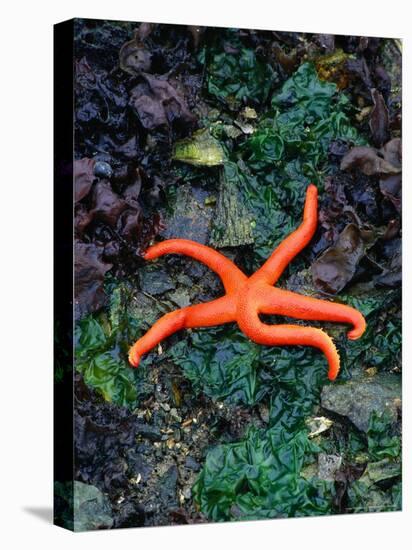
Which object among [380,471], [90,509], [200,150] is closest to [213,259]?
[200,150]

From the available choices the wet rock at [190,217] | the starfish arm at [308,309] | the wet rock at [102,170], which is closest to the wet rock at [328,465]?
the starfish arm at [308,309]

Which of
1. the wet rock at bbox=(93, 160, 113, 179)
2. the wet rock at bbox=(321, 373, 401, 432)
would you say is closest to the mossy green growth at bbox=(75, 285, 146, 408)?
the wet rock at bbox=(93, 160, 113, 179)

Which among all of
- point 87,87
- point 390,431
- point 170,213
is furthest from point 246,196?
point 390,431

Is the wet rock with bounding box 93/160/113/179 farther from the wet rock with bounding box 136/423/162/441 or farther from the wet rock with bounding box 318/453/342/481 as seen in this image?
the wet rock with bounding box 318/453/342/481

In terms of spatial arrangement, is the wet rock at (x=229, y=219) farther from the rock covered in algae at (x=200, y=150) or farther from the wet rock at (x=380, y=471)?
the wet rock at (x=380, y=471)

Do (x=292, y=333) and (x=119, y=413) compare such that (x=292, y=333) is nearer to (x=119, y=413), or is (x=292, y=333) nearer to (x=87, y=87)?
(x=119, y=413)

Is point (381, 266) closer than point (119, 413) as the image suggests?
No
